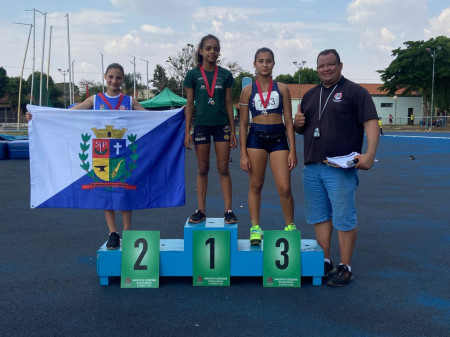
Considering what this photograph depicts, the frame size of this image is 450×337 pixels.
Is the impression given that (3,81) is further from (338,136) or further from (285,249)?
(338,136)

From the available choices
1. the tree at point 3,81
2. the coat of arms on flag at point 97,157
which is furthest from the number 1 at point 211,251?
the tree at point 3,81

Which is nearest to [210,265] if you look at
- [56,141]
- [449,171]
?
[56,141]

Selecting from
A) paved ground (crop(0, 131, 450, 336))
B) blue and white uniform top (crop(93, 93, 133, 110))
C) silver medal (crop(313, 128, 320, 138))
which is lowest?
paved ground (crop(0, 131, 450, 336))

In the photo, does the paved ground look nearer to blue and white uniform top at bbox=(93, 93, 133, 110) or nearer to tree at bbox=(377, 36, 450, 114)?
blue and white uniform top at bbox=(93, 93, 133, 110)

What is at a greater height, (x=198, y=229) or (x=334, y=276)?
(x=198, y=229)

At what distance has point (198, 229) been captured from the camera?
171 inches

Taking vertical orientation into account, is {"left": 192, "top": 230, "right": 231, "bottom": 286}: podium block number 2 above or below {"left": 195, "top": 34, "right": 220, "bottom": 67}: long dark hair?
below

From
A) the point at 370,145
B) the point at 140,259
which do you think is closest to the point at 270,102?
the point at 370,145

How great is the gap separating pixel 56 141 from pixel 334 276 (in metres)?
2.93

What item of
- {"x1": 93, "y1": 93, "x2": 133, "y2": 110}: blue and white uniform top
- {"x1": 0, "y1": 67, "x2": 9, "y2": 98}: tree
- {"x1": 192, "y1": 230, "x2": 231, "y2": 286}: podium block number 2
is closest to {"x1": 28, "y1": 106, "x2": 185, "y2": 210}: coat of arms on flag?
{"x1": 93, "y1": 93, "x2": 133, "y2": 110}: blue and white uniform top

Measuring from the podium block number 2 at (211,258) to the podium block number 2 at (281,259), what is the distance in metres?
0.35

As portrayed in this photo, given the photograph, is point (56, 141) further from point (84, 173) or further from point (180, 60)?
point (180, 60)

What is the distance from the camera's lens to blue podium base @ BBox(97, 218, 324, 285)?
4215 millimetres

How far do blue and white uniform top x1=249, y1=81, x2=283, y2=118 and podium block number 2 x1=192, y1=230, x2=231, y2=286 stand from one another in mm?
1196
